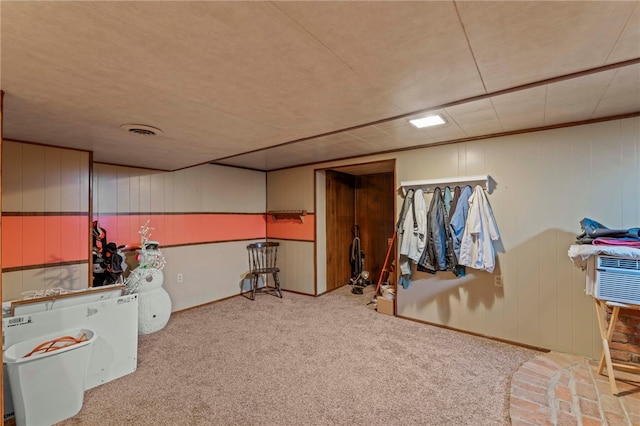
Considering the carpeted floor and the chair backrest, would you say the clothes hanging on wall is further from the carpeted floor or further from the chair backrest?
the chair backrest

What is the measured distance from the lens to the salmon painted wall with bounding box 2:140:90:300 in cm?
244

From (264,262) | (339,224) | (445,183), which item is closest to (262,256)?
(264,262)

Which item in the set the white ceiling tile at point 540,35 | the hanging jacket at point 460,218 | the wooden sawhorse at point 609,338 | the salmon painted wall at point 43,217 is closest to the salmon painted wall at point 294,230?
the hanging jacket at point 460,218

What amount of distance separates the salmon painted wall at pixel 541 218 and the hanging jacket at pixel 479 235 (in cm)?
14

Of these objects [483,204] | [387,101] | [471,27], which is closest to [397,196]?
[483,204]

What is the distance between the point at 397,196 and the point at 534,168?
147cm

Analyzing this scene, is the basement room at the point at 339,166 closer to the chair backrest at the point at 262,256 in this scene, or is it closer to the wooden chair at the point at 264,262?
the wooden chair at the point at 264,262

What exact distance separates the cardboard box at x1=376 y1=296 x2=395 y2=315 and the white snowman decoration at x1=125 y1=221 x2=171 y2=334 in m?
2.72

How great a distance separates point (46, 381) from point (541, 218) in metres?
4.31

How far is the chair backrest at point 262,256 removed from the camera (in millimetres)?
4879

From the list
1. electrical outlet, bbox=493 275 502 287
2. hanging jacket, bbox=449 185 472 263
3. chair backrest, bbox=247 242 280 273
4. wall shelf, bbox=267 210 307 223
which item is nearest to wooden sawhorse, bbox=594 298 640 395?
electrical outlet, bbox=493 275 502 287

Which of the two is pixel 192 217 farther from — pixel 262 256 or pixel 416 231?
pixel 416 231

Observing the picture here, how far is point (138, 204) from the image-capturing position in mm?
3645

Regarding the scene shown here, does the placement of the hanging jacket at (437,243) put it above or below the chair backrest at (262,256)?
above
